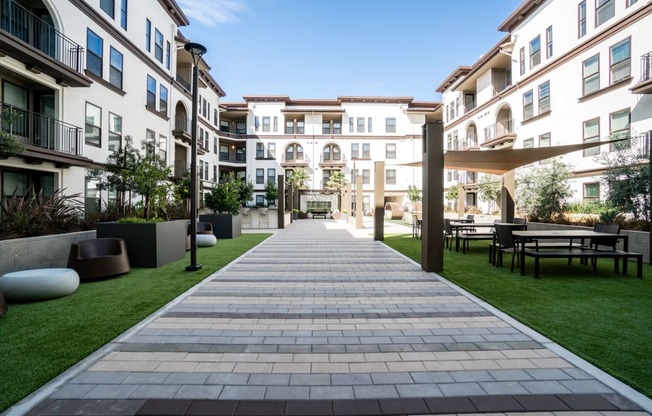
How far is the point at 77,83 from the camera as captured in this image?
13062 millimetres

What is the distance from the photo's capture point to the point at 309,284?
6.34 metres

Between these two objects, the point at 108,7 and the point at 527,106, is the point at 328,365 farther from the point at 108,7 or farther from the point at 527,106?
the point at 527,106

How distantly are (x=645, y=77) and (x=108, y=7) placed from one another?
23.5 meters

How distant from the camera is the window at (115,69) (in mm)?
15969

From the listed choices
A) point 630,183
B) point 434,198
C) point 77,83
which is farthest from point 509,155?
point 77,83

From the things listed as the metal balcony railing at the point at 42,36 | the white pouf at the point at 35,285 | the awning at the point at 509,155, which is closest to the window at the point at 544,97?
the awning at the point at 509,155

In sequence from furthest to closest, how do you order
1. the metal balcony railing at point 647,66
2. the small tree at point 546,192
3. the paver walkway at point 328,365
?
the metal balcony railing at point 647,66, the small tree at point 546,192, the paver walkway at point 328,365

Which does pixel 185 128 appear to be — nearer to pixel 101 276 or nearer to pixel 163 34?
pixel 163 34

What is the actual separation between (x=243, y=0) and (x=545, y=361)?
534 inches

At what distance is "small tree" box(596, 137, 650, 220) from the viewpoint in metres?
10.1

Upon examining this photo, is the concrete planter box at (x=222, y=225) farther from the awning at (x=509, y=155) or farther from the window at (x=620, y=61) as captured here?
the window at (x=620, y=61)

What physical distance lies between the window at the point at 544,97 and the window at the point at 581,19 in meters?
3.08

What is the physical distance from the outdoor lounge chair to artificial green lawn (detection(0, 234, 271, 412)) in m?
0.19

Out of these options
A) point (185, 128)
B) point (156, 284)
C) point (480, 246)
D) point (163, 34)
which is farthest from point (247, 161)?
point (156, 284)
